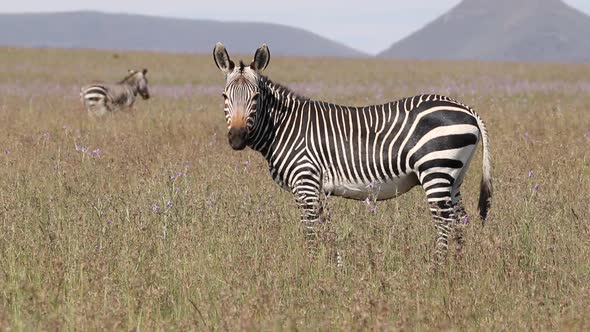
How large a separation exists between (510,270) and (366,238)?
1.12 metres

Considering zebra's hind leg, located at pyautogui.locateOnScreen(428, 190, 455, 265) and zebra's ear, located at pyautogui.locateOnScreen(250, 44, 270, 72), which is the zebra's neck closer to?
zebra's ear, located at pyautogui.locateOnScreen(250, 44, 270, 72)

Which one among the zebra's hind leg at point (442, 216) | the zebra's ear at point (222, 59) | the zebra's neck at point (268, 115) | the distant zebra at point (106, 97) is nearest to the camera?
the zebra's hind leg at point (442, 216)

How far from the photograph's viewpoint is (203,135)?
12812 mm

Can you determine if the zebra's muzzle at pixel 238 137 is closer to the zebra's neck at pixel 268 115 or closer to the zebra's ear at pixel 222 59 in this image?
the zebra's neck at pixel 268 115

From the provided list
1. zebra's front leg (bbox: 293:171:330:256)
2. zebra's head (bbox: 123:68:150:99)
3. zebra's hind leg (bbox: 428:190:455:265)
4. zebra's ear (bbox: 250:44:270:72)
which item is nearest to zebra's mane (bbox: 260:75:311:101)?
zebra's ear (bbox: 250:44:270:72)

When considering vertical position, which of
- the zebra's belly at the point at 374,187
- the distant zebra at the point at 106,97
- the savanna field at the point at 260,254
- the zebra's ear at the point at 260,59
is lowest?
the savanna field at the point at 260,254

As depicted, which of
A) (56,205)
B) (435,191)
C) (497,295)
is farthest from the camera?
(56,205)

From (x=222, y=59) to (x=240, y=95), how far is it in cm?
50

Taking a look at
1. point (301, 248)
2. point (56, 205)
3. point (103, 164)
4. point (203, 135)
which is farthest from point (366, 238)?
point (203, 135)

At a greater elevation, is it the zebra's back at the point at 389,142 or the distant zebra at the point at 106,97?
the distant zebra at the point at 106,97

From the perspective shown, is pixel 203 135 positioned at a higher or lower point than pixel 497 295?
higher

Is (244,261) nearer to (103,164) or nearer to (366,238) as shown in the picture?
(366,238)

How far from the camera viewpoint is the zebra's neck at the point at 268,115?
711cm

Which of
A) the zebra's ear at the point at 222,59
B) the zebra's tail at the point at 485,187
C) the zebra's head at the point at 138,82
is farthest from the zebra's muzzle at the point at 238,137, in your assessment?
the zebra's head at the point at 138,82
